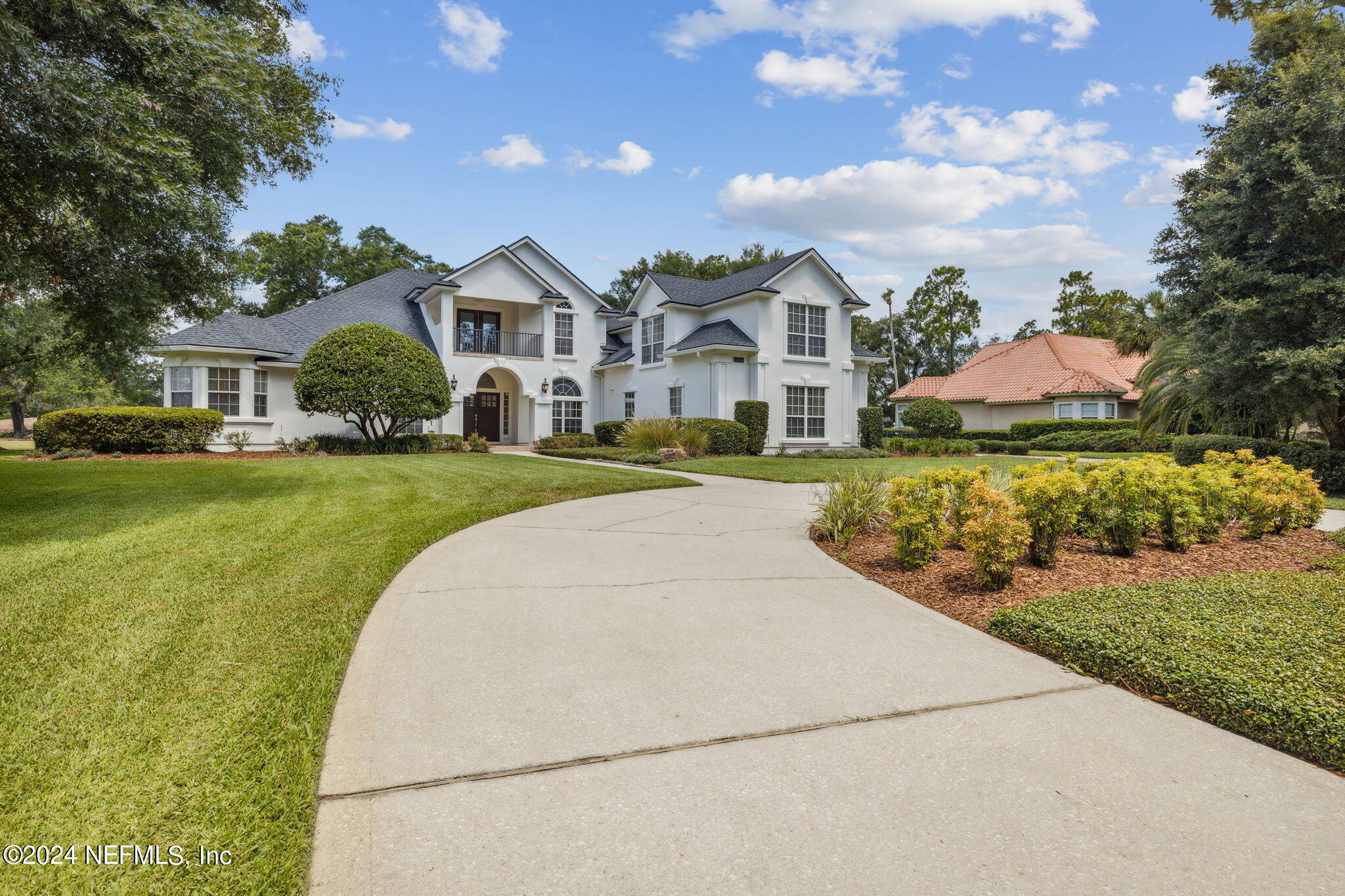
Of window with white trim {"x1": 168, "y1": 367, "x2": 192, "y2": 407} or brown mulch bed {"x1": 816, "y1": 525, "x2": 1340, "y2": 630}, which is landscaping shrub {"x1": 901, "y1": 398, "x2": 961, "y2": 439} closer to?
brown mulch bed {"x1": 816, "y1": 525, "x2": 1340, "y2": 630}

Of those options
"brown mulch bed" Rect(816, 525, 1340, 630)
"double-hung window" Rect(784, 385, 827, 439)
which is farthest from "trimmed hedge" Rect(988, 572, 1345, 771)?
"double-hung window" Rect(784, 385, 827, 439)

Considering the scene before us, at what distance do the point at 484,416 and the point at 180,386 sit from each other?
10.1 metres

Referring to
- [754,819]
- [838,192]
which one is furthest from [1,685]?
[838,192]

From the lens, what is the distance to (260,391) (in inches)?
822

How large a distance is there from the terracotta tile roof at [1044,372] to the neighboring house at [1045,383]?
0.04 m

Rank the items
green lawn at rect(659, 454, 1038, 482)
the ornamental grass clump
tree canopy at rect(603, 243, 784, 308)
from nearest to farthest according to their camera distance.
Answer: the ornamental grass clump, green lawn at rect(659, 454, 1038, 482), tree canopy at rect(603, 243, 784, 308)

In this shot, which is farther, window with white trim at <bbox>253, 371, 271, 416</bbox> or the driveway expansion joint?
window with white trim at <bbox>253, 371, 271, 416</bbox>

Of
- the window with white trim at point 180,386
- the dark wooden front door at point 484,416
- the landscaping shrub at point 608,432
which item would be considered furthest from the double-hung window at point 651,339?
the window with white trim at point 180,386

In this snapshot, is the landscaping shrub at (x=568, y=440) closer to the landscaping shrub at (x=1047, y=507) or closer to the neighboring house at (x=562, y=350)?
the neighboring house at (x=562, y=350)

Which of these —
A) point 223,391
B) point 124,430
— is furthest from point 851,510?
point 223,391

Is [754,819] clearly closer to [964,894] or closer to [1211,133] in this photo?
[964,894]

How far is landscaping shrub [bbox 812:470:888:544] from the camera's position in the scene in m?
6.95

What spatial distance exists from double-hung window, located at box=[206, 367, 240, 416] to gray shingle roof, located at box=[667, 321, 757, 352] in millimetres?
14063

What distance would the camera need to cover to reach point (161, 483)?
10.1 metres
